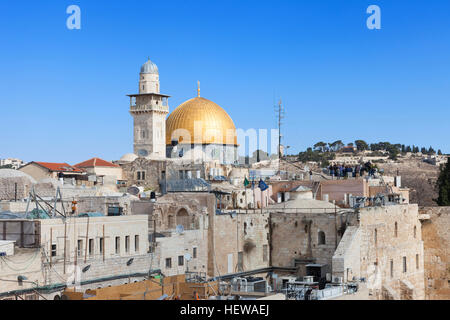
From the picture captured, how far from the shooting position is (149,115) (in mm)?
57688

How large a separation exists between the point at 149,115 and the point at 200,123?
16.4 feet

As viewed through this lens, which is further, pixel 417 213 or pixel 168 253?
pixel 417 213

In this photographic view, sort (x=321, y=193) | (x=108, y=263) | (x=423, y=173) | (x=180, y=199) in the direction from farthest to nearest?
1. (x=423, y=173)
2. (x=321, y=193)
3. (x=180, y=199)
4. (x=108, y=263)

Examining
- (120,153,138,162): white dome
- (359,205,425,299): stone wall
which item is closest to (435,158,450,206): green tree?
(359,205,425,299): stone wall

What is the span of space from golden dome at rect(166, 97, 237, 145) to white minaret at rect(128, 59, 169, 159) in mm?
1779

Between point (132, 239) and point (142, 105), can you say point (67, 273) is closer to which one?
point (132, 239)

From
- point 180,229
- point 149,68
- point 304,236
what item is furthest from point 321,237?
point 149,68

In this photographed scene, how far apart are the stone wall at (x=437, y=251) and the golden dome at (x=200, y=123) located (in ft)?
88.5

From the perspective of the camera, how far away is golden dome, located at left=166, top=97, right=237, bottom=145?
59.5 meters

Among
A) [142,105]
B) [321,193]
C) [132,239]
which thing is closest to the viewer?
[132,239]

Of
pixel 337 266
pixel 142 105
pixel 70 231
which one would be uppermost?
pixel 142 105

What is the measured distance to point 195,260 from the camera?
89.3 feet
